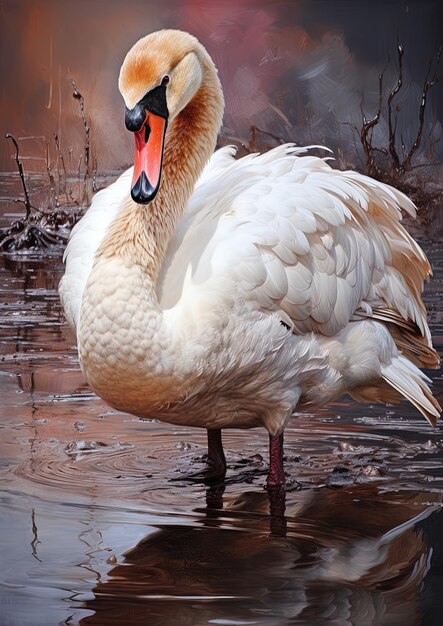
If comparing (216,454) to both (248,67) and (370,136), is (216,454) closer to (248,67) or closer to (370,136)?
(248,67)

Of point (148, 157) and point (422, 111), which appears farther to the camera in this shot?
point (422, 111)

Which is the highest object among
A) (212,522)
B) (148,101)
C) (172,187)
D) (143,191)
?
(148,101)

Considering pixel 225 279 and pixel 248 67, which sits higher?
pixel 225 279

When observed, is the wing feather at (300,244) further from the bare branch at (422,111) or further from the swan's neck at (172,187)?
the bare branch at (422,111)

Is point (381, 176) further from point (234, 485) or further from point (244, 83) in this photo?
point (234, 485)

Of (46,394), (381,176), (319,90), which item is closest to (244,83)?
(319,90)

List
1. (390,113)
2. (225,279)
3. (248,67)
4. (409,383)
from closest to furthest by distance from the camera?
(225,279)
(409,383)
(248,67)
(390,113)

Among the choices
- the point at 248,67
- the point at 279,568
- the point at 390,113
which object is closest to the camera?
the point at 279,568

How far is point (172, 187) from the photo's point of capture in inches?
173

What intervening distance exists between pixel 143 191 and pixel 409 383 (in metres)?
1.30

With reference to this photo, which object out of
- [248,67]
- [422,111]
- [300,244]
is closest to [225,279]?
[300,244]

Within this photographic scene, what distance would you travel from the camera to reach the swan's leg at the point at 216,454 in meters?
4.68

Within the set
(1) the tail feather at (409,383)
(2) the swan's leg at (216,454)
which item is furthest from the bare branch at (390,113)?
(2) the swan's leg at (216,454)

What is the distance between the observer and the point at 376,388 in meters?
4.81
